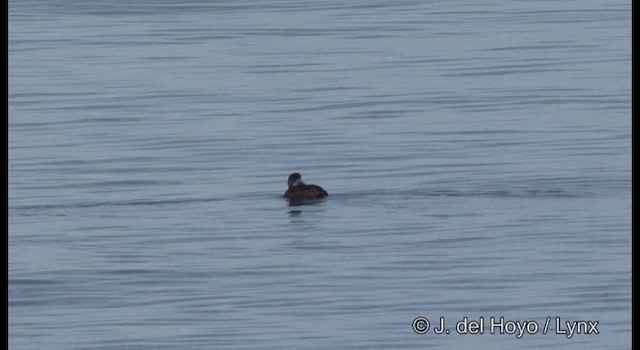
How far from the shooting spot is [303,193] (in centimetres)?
2016

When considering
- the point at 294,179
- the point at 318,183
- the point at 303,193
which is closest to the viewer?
the point at 303,193

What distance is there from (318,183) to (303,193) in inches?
70.4

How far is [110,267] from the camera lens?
A: 57.0 feet

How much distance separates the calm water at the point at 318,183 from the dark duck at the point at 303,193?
0.12 m

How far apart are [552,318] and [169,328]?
2.67m

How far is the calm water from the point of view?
15547 millimetres

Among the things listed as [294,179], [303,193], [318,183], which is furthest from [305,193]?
[318,183]

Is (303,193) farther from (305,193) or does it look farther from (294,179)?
(294,179)

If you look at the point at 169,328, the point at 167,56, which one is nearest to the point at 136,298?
the point at 169,328

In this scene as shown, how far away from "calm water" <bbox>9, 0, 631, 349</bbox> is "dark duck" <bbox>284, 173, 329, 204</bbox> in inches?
4.5

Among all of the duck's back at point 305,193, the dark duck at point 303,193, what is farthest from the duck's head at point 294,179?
the duck's back at point 305,193

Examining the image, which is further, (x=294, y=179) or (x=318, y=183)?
(x=318, y=183)

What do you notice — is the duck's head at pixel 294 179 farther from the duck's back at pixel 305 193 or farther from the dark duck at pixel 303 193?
the duck's back at pixel 305 193

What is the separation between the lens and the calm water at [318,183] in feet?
51.0
